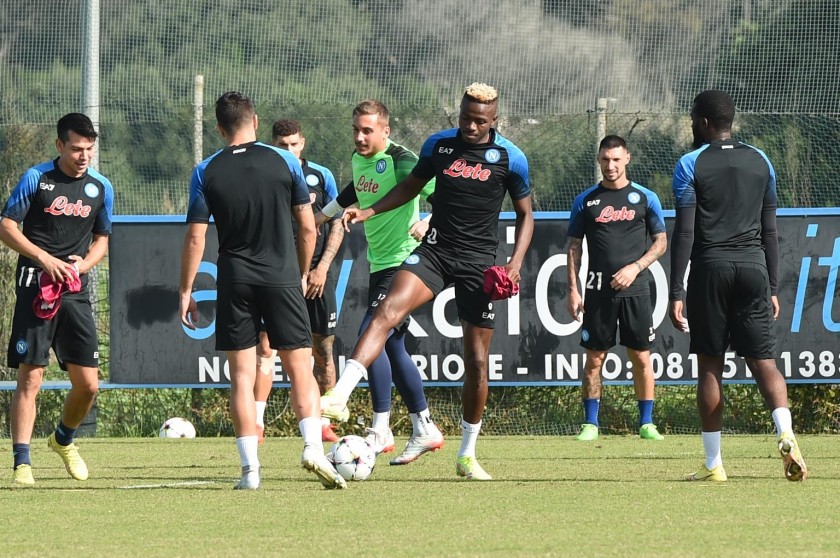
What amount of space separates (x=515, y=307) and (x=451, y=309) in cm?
57

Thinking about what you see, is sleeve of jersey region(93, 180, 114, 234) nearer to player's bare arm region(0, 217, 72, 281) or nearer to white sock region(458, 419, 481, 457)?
player's bare arm region(0, 217, 72, 281)

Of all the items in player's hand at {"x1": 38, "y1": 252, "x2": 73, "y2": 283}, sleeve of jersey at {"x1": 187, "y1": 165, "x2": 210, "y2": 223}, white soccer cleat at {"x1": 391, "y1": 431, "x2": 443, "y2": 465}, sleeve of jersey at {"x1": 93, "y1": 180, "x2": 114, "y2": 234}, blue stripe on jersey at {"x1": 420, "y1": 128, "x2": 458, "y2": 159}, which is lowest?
white soccer cleat at {"x1": 391, "y1": 431, "x2": 443, "y2": 465}

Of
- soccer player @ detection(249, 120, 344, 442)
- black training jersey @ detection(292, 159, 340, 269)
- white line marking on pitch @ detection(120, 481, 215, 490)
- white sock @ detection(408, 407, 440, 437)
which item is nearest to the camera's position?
Answer: white line marking on pitch @ detection(120, 481, 215, 490)

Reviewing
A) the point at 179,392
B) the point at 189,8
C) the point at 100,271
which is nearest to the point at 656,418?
the point at 179,392

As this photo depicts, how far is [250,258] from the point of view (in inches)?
275

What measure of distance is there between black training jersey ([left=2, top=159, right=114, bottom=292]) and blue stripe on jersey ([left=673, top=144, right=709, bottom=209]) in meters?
3.28

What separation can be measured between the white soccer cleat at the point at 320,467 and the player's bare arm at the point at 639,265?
4.60m

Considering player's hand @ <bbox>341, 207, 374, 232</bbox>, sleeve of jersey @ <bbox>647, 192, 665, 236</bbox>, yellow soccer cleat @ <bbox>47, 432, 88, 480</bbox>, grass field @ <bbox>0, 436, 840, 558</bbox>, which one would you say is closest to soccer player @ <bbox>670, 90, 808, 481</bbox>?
grass field @ <bbox>0, 436, 840, 558</bbox>

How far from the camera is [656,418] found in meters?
12.5

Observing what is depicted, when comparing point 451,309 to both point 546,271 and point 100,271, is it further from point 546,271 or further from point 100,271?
point 100,271

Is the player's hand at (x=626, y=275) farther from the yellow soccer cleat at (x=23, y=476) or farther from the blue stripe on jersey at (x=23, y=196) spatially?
the yellow soccer cleat at (x=23, y=476)

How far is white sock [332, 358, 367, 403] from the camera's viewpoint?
701cm

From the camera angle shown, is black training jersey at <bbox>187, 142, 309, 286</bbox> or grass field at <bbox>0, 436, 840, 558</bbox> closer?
grass field at <bbox>0, 436, 840, 558</bbox>

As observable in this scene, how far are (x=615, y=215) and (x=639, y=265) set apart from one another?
1.96ft
